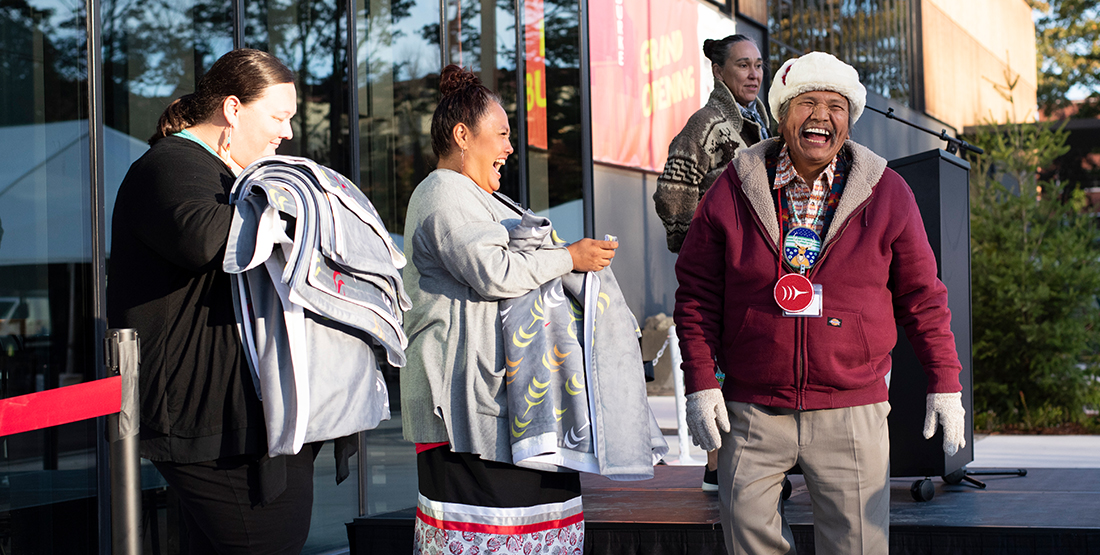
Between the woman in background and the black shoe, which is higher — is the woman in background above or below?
above

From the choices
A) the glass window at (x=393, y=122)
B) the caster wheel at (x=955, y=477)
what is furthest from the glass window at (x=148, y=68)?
the caster wheel at (x=955, y=477)

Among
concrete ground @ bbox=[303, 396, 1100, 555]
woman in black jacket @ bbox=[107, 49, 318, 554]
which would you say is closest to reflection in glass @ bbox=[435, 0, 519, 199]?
concrete ground @ bbox=[303, 396, 1100, 555]

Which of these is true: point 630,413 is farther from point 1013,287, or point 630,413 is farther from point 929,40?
point 929,40

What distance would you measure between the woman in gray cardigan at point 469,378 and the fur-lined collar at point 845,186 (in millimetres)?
422

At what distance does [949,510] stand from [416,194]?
2329 millimetres

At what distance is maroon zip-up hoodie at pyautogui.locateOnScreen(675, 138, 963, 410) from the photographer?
2.49 meters

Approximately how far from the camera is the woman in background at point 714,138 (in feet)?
13.1

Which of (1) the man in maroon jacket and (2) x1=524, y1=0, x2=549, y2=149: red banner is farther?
(2) x1=524, y1=0, x2=549, y2=149: red banner

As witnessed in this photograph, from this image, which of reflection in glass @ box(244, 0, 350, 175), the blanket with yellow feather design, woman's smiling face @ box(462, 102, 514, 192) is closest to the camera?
the blanket with yellow feather design

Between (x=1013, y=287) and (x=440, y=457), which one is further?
(x=1013, y=287)

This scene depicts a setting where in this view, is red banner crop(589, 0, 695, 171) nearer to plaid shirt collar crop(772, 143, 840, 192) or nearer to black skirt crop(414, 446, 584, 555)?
plaid shirt collar crop(772, 143, 840, 192)

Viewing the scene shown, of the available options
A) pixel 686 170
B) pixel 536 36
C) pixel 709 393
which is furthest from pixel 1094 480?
pixel 536 36

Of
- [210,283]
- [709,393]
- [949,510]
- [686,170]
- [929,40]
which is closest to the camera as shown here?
[210,283]

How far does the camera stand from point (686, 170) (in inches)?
158
